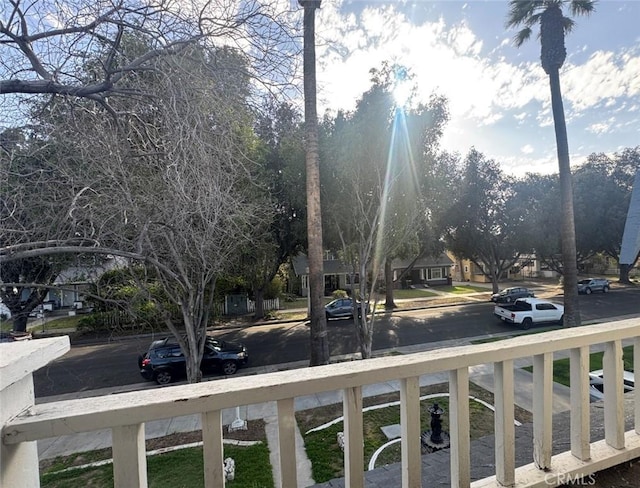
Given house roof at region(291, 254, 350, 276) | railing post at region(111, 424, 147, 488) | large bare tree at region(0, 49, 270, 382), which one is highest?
large bare tree at region(0, 49, 270, 382)

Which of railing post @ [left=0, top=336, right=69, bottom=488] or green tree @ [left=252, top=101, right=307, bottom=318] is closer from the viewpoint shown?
railing post @ [left=0, top=336, right=69, bottom=488]

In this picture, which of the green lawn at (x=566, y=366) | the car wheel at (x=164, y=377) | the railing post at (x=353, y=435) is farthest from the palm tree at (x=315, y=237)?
the railing post at (x=353, y=435)

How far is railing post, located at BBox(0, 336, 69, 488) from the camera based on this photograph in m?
0.88

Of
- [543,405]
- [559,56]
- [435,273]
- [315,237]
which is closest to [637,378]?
[543,405]

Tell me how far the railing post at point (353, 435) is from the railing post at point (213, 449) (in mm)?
459

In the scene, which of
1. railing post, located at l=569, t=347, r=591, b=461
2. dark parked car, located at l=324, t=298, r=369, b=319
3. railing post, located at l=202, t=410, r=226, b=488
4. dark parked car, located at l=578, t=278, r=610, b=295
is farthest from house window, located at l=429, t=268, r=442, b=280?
railing post, located at l=202, t=410, r=226, b=488

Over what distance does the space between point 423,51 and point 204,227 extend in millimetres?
4914

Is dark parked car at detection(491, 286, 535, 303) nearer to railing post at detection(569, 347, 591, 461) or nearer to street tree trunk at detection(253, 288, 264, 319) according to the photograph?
street tree trunk at detection(253, 288, 264, 319)

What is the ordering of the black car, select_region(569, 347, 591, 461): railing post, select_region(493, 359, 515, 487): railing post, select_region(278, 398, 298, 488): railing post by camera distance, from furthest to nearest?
the black car → select_region(569, 347, 591, 461): railing post → select_region(493, 359, 515, 487): railing post → select_region(278, 398, 298, 488): railing post

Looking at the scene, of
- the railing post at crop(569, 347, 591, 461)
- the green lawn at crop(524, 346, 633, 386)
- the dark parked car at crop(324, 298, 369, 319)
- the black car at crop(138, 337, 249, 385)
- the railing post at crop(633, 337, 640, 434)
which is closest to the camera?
the railing post at crop(569, 347, 591, 461)

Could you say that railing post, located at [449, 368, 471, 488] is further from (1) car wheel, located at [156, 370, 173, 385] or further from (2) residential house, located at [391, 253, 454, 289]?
(2) residential house, located at [391, 253, 454, 289]

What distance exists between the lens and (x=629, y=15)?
579cm

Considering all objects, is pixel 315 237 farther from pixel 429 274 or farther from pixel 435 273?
pixel 435 273

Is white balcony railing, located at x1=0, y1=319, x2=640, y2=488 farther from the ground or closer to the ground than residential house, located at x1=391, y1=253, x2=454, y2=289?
farther from the ground
